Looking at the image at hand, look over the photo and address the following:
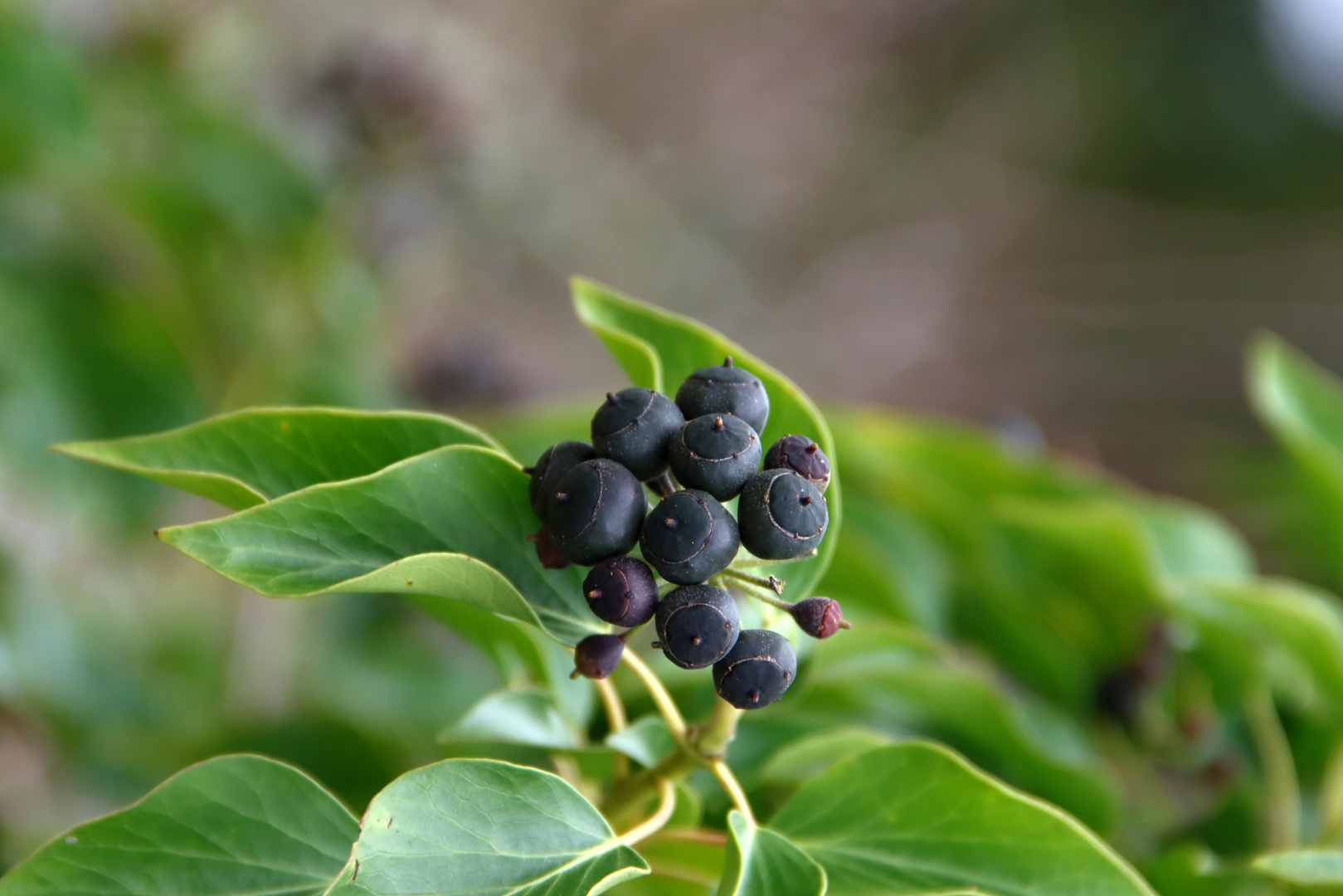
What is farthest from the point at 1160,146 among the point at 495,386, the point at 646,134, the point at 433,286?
the point at 495,386

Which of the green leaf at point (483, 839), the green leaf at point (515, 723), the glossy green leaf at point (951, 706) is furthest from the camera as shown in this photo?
the glossy green leaf at point (951, 706)

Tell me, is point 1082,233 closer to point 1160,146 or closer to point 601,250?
point 1160,146

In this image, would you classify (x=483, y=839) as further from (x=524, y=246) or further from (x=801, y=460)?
(x=524, y=246)

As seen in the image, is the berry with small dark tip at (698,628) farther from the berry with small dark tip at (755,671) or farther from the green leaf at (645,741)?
the green leaf at (645,741)

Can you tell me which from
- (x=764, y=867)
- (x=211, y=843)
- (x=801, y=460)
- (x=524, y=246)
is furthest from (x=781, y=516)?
(x=524, y=246)

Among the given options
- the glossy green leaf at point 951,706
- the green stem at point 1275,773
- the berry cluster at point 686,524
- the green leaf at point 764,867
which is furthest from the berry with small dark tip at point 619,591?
the green stem at point 1275,773

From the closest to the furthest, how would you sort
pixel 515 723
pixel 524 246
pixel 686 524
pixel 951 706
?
1. pixel 686 524
2. pixel 515 723
3. pixel 951 706
4. pixel 524 246

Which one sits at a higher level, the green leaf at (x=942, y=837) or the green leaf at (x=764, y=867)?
the green leaf at (x=942, y=837)
